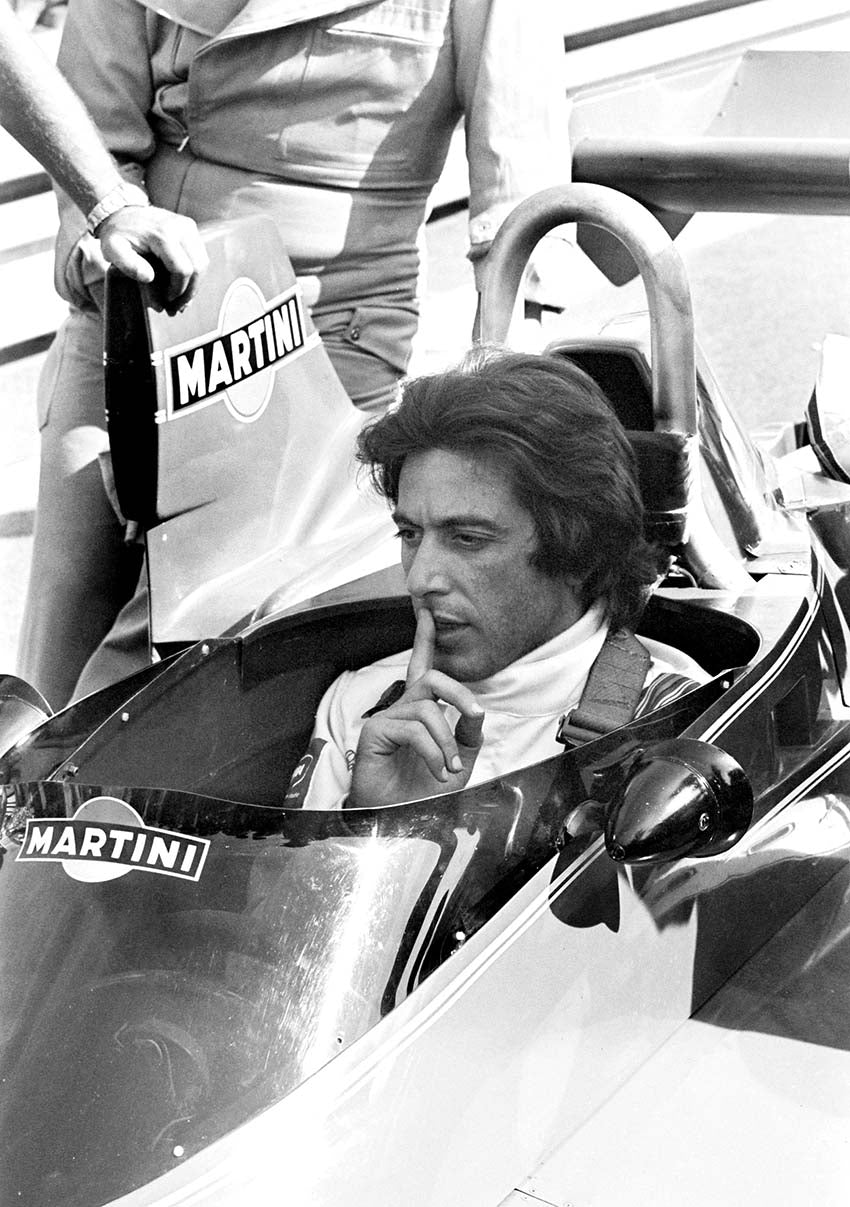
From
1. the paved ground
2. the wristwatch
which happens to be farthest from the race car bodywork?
the paved ground

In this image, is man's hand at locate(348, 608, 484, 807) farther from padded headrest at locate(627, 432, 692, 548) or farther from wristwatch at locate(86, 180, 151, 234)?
wristwatch at locate(86, 180, 151, 234)

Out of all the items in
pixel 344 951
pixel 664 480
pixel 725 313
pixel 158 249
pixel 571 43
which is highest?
pixel 158 249

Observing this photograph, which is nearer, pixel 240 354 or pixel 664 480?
pixel 664 480

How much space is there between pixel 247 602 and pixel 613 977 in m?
0.93

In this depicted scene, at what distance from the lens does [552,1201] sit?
5.05ft

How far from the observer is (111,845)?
1.50 meters

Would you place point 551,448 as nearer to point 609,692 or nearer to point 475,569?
point 475,569

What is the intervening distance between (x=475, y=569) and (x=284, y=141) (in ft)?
4.56

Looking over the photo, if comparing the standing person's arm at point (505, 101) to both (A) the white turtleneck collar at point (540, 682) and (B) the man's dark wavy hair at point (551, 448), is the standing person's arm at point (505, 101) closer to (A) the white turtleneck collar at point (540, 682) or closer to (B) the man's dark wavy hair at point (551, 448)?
(B) the man's dark wavy hair at point (551, 448)

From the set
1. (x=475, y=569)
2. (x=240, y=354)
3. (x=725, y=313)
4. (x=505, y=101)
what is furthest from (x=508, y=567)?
(x=725, y=313)

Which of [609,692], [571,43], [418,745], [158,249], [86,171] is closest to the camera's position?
[418,745]

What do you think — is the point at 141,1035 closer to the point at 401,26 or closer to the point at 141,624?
the point at 141,624

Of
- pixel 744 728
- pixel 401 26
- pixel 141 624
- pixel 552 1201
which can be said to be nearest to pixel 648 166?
pixel 401 26

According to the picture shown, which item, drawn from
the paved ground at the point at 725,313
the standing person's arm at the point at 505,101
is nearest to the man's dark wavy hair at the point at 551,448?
the standing person's arm at the point at 505,101
